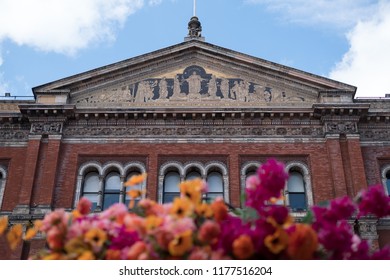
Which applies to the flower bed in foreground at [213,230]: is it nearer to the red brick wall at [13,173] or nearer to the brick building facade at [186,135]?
the brick building facade at [186,135]

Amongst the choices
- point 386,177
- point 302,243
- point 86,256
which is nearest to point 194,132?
point 386,177

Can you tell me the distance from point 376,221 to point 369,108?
16.9ft

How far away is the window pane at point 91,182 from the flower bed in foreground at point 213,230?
1494 cm

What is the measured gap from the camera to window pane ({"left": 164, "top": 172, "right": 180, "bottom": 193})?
64.7 ft

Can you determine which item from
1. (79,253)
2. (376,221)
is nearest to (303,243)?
(79,253)

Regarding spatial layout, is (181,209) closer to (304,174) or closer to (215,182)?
(215,182)

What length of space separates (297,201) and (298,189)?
0.50 m

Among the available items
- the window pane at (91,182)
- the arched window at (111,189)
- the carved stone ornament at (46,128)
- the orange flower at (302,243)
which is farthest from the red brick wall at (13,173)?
the orange flower at (302,243)

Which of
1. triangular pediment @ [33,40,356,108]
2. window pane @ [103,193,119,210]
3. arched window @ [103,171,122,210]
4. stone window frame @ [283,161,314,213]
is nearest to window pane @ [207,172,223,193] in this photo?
stone window frame @ [283,161,314,213]

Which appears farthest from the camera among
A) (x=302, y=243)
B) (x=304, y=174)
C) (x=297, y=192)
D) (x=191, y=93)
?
(x=191, y=93)

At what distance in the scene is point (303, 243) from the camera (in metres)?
4.12

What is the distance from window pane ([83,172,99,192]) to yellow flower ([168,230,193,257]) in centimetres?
1606

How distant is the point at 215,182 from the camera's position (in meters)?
20.0

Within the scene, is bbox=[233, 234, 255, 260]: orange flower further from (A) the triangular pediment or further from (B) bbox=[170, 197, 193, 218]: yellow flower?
(A) the triangular pediment
